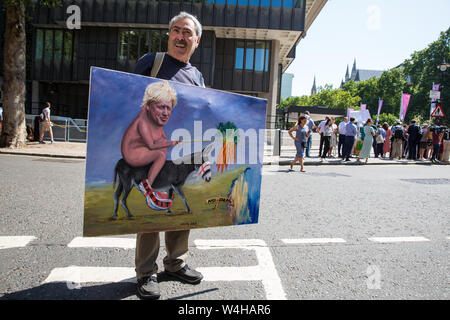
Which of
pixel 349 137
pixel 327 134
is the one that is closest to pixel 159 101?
pixel 349 137

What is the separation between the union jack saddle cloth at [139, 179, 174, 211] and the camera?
237cm

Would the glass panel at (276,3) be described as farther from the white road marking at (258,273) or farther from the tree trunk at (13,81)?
the white road marking at (258,273)

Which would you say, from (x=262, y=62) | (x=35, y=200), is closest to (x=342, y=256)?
(x=35, y=200)

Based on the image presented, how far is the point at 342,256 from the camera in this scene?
3.57 meters

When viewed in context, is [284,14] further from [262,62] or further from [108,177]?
[108,177]

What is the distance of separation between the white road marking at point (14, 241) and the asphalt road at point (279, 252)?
38 millimetres

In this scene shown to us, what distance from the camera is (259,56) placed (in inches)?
1176

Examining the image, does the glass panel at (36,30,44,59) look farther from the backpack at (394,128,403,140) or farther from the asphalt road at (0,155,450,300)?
the backpack at (394,128,403,140)

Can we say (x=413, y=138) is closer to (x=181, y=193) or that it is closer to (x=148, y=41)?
(x=181, y=193)

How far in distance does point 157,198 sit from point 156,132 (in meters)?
0.45

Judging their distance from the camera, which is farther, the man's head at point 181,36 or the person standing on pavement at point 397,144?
the person standing on pavement at point 397,144

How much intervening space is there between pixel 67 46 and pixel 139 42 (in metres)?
6.21

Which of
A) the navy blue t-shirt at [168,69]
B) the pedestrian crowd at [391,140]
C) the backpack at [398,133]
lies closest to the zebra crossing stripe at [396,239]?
the navy blue t-shirt at [168,69]

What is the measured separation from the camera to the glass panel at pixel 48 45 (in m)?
28.9
